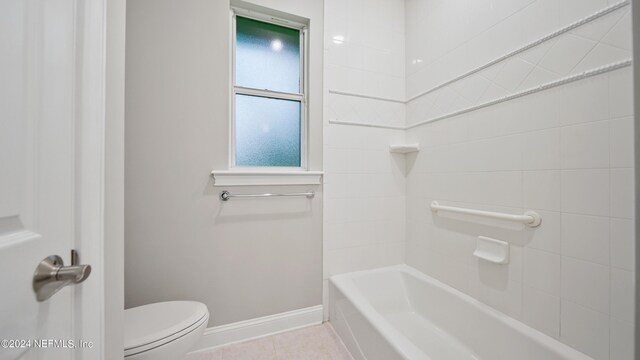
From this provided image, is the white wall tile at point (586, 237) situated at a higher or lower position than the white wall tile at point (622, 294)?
higher

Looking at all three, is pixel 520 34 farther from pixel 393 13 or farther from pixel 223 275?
pixel 223 275

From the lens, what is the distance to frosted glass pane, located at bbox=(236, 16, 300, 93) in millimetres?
1602

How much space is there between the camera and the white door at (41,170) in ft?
1.23

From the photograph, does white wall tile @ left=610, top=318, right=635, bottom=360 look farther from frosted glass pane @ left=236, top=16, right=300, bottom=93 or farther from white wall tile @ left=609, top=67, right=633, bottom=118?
frosted glass pane @ left=236, top=16, right=300, bottom=93

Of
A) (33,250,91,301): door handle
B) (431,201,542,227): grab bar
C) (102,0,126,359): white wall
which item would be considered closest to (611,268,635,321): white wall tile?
(431,201,542,227): grab bar

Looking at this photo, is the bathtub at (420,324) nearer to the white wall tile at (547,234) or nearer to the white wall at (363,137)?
the white wall at (363,137)

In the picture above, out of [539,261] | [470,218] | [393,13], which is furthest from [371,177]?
[393,13]

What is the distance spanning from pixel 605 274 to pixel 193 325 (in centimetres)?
177

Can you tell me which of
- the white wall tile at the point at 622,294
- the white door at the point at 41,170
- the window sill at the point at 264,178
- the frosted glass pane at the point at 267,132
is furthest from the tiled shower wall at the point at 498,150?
the white door at the point at 41,170

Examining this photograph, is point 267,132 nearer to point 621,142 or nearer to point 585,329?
point 621,142

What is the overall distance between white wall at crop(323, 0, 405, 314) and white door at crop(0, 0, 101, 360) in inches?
51.5

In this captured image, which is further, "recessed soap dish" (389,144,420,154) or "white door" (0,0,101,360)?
"recessed soap dish" (389,144,420,154)

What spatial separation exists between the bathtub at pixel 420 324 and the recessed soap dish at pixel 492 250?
0.29 meters

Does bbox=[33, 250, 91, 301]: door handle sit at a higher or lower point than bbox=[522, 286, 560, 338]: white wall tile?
higher
